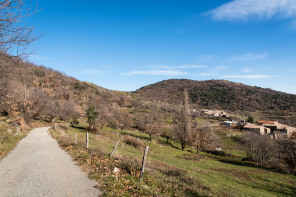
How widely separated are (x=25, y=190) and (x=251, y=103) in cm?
18381

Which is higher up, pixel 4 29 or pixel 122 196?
pixel 4 29

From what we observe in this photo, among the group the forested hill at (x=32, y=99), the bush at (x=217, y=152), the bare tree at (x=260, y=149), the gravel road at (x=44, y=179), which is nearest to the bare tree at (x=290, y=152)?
the bare tree at (x=260, y=149)

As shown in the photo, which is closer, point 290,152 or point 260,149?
point 290,152

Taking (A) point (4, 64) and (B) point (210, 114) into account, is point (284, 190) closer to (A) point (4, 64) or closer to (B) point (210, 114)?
(A) point (4, 64)

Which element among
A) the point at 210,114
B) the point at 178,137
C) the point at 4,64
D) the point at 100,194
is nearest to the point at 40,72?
the point at 178,137

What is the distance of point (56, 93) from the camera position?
256ft

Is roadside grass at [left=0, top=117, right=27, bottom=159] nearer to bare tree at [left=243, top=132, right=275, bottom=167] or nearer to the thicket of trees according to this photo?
the thicket of trees

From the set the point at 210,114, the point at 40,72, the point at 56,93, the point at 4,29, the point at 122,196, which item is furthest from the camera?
the point at 210,114

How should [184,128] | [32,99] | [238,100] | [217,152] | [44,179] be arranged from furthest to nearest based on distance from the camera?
[238,100] → [184,128] → [217,152] → [32,99] → [44,179]

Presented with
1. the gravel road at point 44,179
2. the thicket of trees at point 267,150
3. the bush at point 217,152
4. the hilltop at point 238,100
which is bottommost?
the bush at point 217,152

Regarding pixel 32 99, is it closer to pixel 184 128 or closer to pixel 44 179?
pixel 44 179

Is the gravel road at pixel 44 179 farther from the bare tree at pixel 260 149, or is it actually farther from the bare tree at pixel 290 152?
the bare tree at pixel 260 149

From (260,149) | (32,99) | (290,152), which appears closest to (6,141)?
(32,99)

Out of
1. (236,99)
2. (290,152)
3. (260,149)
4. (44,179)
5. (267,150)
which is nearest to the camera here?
(44,179)
